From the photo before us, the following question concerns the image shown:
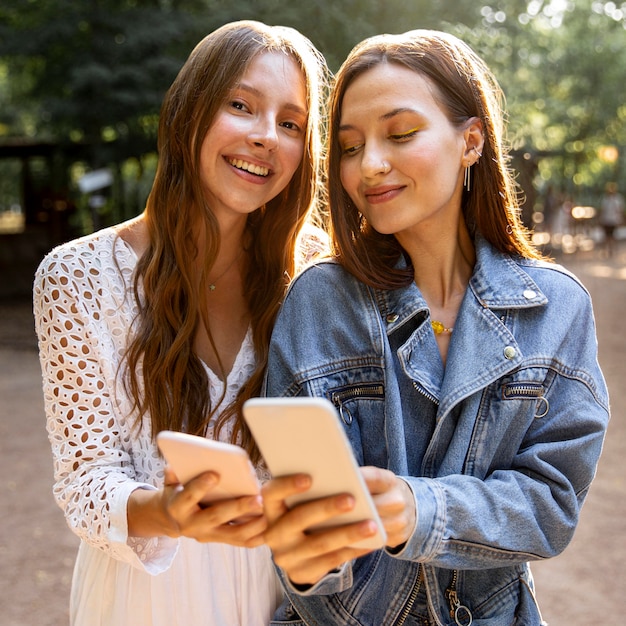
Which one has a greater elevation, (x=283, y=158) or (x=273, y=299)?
(x=283, y=158)

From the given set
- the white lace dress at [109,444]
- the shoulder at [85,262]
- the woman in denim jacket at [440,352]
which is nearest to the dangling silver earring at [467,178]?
the woman in denim jacket at [440,352]

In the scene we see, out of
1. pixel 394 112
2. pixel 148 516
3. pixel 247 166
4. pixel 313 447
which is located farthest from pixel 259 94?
pixel 313 447

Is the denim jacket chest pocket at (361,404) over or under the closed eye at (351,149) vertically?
under

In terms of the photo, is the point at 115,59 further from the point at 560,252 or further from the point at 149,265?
the point at 560,252

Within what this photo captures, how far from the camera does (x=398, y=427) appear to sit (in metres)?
1.74

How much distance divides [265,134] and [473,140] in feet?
1.78

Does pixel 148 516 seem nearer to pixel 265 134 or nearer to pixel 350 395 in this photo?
pixel 350 395

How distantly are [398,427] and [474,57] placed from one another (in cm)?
96

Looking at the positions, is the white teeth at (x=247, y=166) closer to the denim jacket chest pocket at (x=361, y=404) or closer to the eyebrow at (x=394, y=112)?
the eyebrow at (x=394, y=112)

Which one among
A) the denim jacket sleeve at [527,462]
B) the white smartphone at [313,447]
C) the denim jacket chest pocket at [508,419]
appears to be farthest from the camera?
the denim jacket chest pocket at [508,419]

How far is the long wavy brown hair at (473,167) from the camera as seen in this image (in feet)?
6.15

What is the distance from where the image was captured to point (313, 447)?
120 cm

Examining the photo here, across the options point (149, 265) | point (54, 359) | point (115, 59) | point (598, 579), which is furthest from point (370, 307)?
point (115, 59)

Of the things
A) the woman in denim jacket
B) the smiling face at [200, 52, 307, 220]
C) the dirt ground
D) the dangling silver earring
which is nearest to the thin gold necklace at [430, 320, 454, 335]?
the woman in denim jacket
